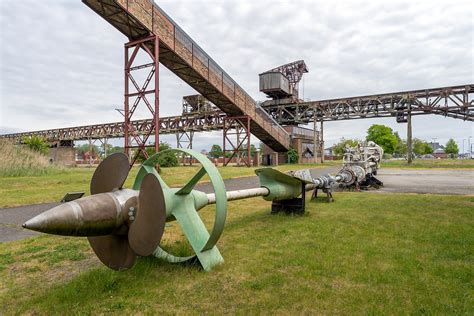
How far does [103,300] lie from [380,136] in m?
69.0

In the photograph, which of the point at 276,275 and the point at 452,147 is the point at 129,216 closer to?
the point at 276,275

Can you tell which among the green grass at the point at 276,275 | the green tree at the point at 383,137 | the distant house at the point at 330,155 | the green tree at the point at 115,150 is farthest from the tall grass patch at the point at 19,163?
the distant house at the point at 330,155

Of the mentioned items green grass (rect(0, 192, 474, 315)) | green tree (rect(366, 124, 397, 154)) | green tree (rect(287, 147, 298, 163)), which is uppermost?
green tree (rect(366, 124, 397, 154))

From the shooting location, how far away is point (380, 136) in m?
64.2

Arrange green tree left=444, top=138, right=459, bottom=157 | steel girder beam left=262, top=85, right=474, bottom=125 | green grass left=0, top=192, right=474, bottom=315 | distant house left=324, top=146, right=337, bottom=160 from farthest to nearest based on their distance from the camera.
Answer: green tree left=444, top=138, right=459, bottom=157 < distant house left=324, top=146, right=337, bottom=160 < steel girder beam left=262, top=85, right=474, bottom=125 < green grass left=0, top=192, right=474, bottom=315

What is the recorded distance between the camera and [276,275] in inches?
155

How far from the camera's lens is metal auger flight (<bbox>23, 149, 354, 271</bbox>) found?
3.19m

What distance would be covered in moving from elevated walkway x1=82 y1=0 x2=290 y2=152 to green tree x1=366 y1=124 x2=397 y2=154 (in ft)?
150

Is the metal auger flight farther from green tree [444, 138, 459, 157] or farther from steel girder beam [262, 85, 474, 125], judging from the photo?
green tree [444, 138, 459, 157]

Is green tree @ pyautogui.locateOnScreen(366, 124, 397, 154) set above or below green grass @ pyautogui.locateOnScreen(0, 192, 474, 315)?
above

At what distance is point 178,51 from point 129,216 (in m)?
16.3

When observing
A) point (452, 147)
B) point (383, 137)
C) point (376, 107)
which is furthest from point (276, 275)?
point (452, 147)

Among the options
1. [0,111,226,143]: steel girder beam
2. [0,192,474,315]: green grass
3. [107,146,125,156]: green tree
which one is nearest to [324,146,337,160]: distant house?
[0,111,226,143]: steel girder beam

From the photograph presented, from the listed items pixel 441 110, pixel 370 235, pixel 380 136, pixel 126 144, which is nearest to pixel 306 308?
pixel 370 235
